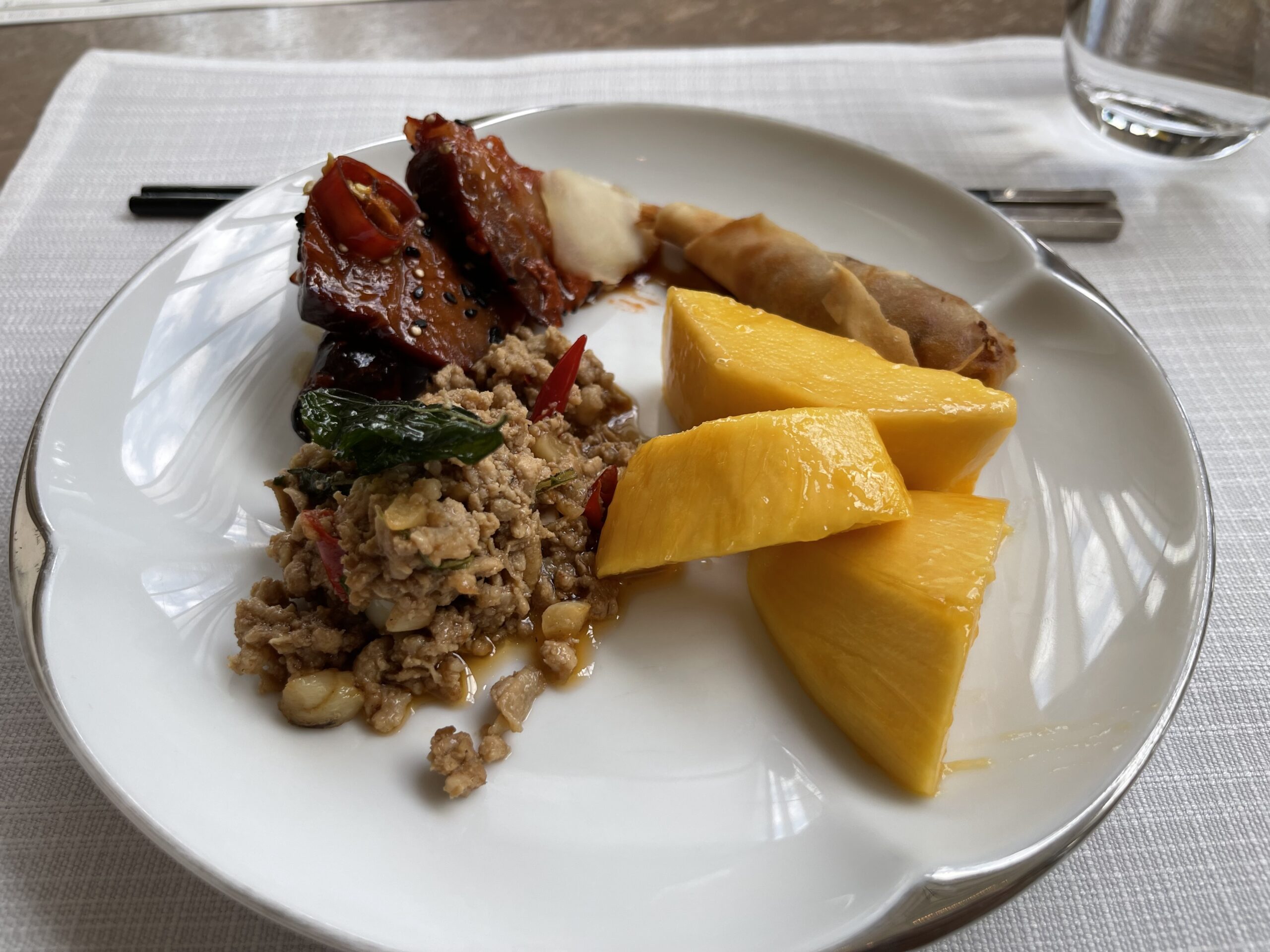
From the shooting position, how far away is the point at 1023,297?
104 inches

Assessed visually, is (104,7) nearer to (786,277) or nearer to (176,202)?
(176,202)

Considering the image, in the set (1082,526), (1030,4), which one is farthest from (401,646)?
A: (1030,4)

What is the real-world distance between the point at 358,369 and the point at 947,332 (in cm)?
166

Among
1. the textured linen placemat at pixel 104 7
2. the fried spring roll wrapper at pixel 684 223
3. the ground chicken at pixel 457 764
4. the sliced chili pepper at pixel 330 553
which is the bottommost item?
the ground chicken at pixel 457 764

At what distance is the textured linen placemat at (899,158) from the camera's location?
5.53 feet

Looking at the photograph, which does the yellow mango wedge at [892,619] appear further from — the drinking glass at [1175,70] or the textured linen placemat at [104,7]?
the textured linen placemat at [104,7]

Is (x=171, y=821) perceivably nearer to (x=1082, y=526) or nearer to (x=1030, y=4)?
(x=1082, y=526)

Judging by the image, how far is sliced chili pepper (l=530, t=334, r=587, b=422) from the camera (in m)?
2.27

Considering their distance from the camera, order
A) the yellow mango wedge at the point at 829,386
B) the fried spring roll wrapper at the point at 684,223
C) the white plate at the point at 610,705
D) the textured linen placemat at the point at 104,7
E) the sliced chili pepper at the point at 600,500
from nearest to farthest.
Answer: the white plate at the point at 610,705
the yellow mango wedge at the point at 829,386
the sliced chili pepper at the point at 600,500
the fried spring roll wrapper at the point at 684,223
the textured linen placemat at the point at 104,7

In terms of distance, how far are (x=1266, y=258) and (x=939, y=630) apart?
2.53 metres

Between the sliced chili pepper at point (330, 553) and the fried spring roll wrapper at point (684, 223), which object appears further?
the fried spring roll wrapper at point (684, 223)

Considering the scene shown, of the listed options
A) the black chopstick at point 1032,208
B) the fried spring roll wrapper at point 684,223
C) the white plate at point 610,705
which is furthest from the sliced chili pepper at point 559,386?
the black chopstick at point 1032,208

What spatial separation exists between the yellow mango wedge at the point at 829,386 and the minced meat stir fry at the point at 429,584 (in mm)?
438

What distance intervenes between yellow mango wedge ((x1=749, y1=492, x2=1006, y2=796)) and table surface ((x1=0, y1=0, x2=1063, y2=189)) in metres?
3.25
